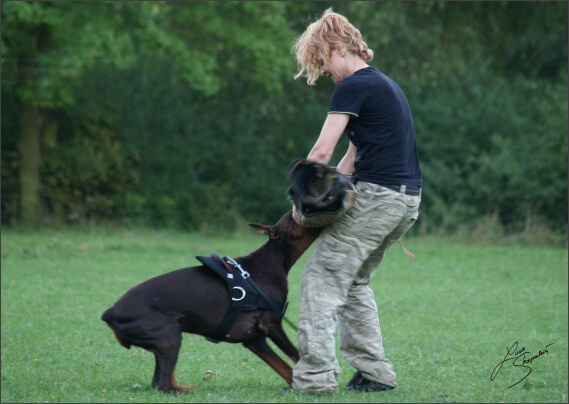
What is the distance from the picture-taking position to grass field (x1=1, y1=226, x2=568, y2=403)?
5.16 m

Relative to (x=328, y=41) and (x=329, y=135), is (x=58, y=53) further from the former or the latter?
(x=329, y=135)

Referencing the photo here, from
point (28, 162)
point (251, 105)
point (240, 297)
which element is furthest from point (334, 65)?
point (251, 105)

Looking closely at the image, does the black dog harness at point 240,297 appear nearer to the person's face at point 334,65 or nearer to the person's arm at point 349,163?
the person's arm at point 349,163

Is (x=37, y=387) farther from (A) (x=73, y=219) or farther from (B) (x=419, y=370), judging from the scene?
(A) (x=73, y=219)

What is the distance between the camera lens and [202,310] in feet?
16.1

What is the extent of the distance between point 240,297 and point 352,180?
1.02m

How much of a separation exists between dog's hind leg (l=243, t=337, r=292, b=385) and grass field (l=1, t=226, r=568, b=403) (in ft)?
0.54

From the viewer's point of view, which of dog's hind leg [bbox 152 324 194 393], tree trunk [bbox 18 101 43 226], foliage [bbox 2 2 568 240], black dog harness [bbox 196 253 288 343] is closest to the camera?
dog's hind leg [bbox 152 324 194 393]

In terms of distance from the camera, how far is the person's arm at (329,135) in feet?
15.3

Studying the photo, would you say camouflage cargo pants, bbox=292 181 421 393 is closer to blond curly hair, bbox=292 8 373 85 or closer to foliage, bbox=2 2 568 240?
blond curly hair, bbox=292 8 373 85

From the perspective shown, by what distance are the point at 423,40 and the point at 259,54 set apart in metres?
5.05

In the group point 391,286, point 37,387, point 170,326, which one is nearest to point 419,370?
point 170,326

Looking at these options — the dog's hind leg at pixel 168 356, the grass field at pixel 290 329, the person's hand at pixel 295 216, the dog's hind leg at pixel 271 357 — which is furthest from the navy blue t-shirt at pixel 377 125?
the dog's hind leg at pixel 168 356

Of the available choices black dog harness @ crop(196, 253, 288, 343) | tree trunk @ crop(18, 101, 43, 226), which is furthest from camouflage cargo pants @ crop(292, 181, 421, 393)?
tree trunk @ crop(18, 101, 43, 226)
